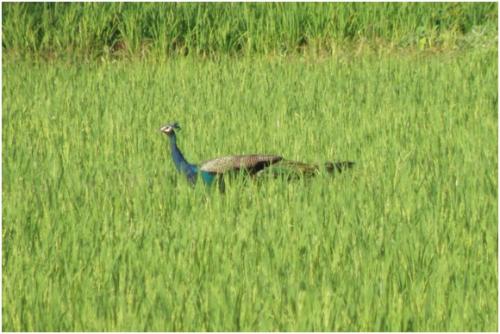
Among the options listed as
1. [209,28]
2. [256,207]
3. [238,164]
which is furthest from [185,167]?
[209,28]

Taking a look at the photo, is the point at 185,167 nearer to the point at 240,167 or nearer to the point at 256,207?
the point at 240,167

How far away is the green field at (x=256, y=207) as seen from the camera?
150 inches

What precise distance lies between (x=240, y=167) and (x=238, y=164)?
0.02m

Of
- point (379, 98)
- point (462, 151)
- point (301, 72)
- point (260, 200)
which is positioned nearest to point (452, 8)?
point (301, 72)

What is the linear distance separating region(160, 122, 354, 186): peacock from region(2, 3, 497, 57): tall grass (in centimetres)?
501

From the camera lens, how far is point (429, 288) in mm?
4031

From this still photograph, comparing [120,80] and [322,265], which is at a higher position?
[120,80]

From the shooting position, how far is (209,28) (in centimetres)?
1077

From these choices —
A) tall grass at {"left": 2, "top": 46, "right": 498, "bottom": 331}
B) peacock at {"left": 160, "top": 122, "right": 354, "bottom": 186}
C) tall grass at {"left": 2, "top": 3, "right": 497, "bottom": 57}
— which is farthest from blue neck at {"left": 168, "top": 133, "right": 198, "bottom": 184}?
tall grass at {"left": 2, "top": 3, "right": 497, "bottom": 57}

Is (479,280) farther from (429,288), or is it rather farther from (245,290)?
(245,290)

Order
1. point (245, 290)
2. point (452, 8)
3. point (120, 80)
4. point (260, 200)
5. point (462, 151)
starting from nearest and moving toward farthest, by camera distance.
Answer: point (245, 290), point (260, 200), point (462, 151), point (120, 80), point (452, 8)

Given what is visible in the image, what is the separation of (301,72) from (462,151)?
3.37 meters

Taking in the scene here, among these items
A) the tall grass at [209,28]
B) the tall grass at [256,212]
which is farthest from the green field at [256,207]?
the tall grass at [209,28]

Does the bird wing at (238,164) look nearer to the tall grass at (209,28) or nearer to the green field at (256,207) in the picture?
Result: the green field at (256,207)
